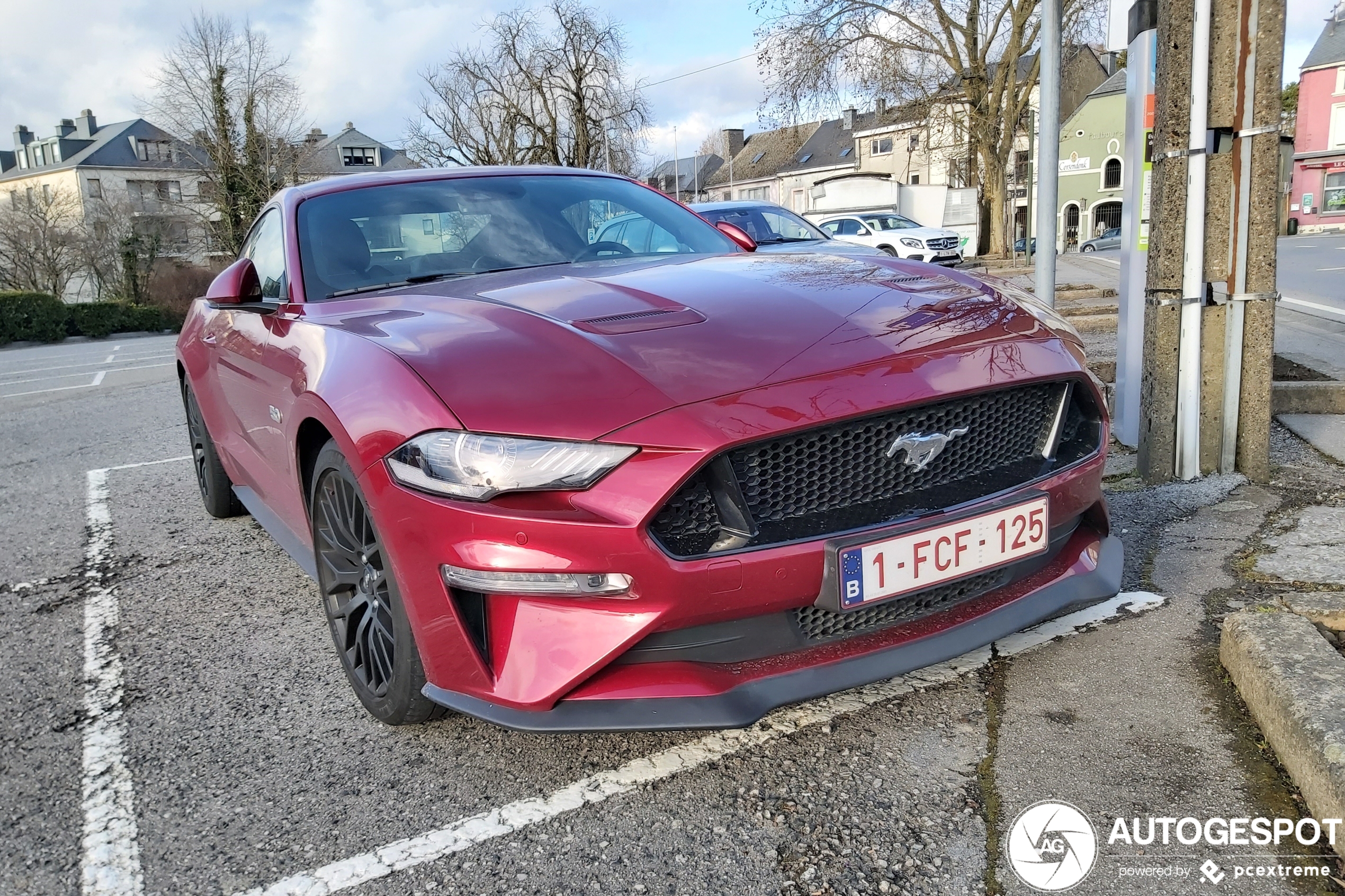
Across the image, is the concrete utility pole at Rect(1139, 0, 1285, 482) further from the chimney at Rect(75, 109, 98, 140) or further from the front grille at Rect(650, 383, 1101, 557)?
the chimney at Rect(75, 109, 98, 140)

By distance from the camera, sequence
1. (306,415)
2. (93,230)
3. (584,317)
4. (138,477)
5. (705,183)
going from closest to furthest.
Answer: (584,317), (306,415), (138,477), (93,230), (705,183)

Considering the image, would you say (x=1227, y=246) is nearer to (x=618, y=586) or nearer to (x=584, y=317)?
(x=584, y=317)

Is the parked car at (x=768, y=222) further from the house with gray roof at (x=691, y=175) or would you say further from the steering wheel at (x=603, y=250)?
the house with gray roof at (x=691, y=175)

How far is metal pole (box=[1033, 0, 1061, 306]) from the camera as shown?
21.4 feet

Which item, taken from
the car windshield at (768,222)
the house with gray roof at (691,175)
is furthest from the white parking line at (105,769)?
the house with gray roof at (691,175)

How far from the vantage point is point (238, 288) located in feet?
10.5

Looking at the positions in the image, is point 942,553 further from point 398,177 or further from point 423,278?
point 398,177

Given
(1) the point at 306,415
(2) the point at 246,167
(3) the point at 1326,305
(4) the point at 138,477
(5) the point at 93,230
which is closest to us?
(1) the point at 306,415

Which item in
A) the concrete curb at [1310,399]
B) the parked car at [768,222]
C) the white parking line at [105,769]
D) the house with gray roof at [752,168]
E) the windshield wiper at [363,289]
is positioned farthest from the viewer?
the house with gray roof at [752,168]

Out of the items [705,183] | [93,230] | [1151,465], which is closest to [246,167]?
[93,230]

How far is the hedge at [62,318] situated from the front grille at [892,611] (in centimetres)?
2819

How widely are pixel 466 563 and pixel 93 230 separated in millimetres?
42902

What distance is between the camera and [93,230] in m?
37.8

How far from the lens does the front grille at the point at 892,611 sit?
2.01m
